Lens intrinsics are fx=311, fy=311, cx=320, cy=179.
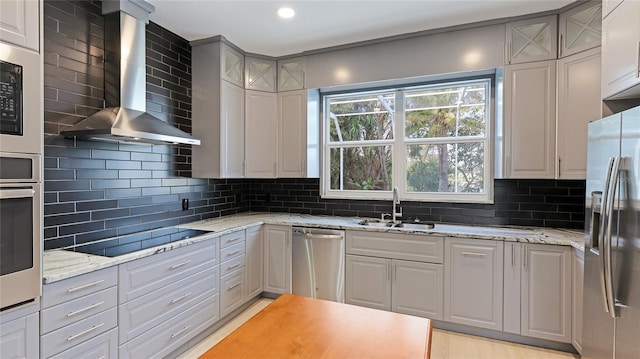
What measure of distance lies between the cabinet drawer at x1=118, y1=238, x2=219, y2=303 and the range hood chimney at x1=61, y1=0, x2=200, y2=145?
2.78 feet

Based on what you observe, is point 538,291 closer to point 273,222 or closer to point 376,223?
point 376,223

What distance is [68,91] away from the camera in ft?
6.97

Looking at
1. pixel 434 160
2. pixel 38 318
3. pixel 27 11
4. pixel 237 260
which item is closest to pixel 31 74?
pixel 27 11

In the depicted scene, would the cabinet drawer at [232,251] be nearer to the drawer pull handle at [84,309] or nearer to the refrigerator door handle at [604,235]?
the drawer pull handle at [84,309]

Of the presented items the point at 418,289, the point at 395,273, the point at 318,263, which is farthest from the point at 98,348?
the point at 418,289

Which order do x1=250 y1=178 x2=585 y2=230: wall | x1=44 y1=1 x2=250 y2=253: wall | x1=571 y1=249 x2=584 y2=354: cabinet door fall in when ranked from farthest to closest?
x1=250 y1=178 x2=585 y2=230: wall → x1=571 y1=249 x2=584 y2=354: cabinet door → x1=44 y1=1 x2=250 y2=253: wall

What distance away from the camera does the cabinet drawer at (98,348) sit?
1.63 meters

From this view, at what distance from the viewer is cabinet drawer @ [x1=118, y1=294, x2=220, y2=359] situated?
198 centimetres

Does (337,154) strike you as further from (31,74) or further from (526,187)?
(31,74)

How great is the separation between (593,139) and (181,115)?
330cm

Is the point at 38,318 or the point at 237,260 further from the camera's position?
the point at 237,260

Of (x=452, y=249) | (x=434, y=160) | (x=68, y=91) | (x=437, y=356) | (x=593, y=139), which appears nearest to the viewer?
(x=593, y=139)

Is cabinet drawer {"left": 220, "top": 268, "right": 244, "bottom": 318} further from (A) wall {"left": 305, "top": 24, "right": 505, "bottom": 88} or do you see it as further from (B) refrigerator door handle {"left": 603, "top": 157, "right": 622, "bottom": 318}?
(B) refrigerator door handle {"left": 603, "top": 157, "right": 622, "bottom": 318}

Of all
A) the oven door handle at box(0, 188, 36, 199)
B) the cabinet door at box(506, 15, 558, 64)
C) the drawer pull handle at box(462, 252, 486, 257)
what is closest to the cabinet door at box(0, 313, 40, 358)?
the oven door handle at box(0, 188, 36, 199)
